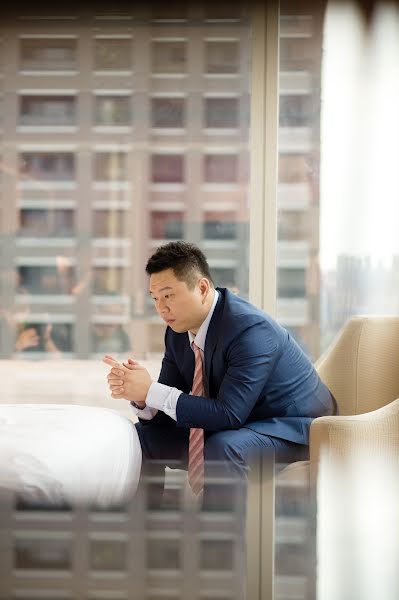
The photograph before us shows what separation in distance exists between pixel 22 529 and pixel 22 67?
431 centimetres

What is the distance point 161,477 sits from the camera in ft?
3.65

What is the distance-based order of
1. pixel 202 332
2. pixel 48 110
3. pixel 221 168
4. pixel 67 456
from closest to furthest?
1. pixel 67 456
2. pixel 202 332
3. pixel 221 168
4. pixel 48 110

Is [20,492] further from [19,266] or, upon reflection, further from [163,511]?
[19,266]

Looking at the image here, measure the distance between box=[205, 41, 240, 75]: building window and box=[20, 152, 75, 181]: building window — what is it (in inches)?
38.5

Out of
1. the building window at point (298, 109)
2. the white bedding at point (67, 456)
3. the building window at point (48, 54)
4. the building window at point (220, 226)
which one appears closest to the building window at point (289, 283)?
the building window at point (220, 226)

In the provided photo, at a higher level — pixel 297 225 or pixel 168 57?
pixel 168 57

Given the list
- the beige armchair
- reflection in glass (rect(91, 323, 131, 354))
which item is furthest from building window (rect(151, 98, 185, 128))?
the beige armchair

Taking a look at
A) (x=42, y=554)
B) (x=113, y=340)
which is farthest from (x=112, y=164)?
(x=42, y=554)

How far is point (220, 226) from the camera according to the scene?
455 cm

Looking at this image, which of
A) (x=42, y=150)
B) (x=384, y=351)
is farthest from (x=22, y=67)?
(x=384, y=351)

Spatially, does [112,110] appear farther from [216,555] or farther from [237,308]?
[216,555]

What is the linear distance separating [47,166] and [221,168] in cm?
105

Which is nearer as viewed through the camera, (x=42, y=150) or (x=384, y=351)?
(x=384, y=351)

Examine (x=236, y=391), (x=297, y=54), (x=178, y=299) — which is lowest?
(x=236, y=391)
